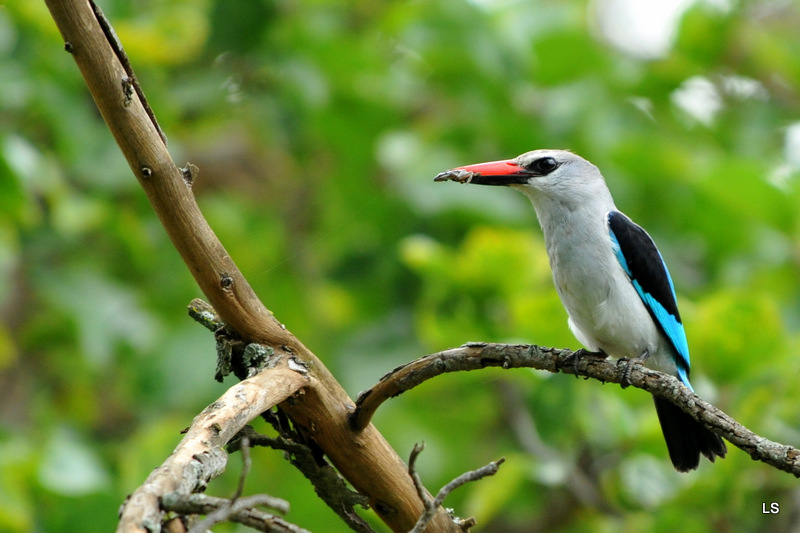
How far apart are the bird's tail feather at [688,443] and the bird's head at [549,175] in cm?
85

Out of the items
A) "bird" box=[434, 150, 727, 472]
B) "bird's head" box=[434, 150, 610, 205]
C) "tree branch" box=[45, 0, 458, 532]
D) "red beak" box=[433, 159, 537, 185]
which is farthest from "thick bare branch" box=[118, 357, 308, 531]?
"bird's head" box=[434, 150, 610, 205]

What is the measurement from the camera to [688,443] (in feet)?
10.5

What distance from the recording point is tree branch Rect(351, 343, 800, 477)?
1.77 m

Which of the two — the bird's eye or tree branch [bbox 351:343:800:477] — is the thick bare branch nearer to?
tree branch [bbox 351:343:800:477]

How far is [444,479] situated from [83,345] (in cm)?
215

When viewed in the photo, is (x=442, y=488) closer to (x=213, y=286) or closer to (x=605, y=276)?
(x=213, y=286)

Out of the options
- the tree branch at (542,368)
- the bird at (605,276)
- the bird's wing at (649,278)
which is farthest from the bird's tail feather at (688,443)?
the tree branch at (542,368)

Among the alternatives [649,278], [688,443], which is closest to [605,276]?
[649,278]

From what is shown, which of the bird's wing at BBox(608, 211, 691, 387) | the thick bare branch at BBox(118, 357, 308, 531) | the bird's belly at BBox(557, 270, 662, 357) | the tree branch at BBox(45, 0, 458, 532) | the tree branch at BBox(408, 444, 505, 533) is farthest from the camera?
the bird's wing at BBox(608, 211, 691, 387)

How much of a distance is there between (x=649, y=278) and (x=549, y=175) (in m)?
0.54

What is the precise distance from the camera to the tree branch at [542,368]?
1.77 metres

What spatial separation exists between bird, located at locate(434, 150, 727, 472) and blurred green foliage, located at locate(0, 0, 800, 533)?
0.47m

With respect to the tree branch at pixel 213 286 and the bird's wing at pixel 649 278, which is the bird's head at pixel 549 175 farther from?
the tree branch at pixel 213 286

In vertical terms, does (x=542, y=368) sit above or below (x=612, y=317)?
below
